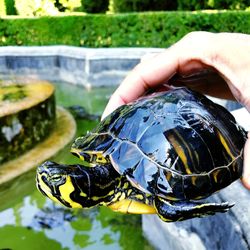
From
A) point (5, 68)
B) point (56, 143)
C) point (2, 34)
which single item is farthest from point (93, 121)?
point (2, 34)

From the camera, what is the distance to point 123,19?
8914 mm

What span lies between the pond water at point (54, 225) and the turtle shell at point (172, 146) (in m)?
1.61

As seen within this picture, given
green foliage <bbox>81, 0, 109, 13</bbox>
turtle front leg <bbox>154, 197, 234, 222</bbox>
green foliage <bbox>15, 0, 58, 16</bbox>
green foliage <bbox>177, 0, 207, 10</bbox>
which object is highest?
turtle front leg <bbox>154, 197, 234, 222</bbox>

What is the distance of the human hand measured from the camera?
5.55 feet

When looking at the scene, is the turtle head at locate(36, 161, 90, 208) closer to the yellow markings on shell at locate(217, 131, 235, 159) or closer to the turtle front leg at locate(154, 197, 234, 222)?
the turtle front leg at locate(154, 197, 234, 222)

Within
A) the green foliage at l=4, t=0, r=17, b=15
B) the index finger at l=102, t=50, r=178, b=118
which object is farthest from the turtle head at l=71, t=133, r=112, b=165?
the green foliage at l=4, t=0, r=17, b=15

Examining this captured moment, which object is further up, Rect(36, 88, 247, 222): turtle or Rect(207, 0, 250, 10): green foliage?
Rect(36, 88, 247, 222): turtle

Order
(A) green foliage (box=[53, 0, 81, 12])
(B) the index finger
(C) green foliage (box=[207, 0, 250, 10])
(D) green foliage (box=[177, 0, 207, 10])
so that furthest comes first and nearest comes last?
(D) green foliage (box=[177, 0, 207, 10])
(C) green foliage (box=[207, 0, 250, 10])
(A) green foliage (box=[53, 0, 81, 12])
(B) the index finger

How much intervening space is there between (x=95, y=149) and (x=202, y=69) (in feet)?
2.26

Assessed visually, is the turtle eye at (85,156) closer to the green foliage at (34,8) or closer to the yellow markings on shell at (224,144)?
the yellow markings on shell at (224,144)

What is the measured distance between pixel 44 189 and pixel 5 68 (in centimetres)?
694

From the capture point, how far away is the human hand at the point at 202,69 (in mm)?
1692

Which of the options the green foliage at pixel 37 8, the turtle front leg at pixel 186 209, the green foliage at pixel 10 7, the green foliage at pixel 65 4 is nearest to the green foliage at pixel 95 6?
the green foliage at pixel 65 4

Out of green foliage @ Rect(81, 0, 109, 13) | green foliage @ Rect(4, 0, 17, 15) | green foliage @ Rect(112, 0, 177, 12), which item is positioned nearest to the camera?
green foliage @ Rect(4, 0, 17, 15)
